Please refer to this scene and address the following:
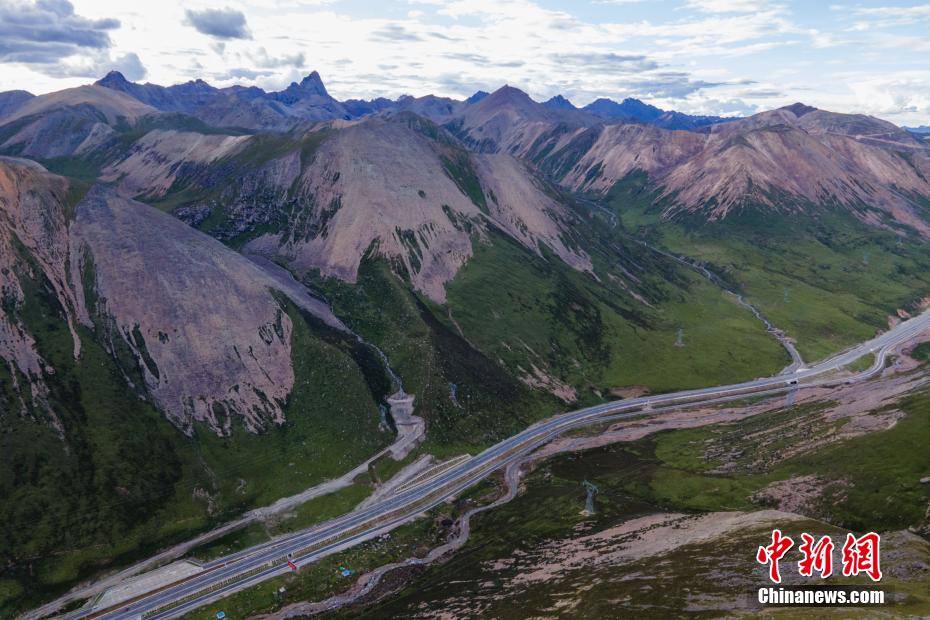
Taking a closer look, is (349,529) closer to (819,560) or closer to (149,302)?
(149,302)

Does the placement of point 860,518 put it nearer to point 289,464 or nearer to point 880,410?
point 880,410

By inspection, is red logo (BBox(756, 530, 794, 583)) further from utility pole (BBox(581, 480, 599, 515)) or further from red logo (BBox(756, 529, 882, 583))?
utility pole (BBox(581, 480, 599, 515))

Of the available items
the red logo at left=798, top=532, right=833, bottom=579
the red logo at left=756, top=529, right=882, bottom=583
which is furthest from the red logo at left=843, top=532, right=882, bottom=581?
the red logo at left=798, top=532, right=833, bottom=579

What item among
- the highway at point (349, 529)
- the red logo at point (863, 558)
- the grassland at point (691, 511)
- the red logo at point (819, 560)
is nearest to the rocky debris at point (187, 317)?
the highway at point (349, 529)

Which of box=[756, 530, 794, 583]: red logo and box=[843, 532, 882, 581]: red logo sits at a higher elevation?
box=[843, 532, 882, 581]: red logo

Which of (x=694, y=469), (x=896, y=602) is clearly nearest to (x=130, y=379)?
(x=694, y=469)

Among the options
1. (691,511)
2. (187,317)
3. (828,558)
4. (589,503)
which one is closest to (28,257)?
(187,317)
